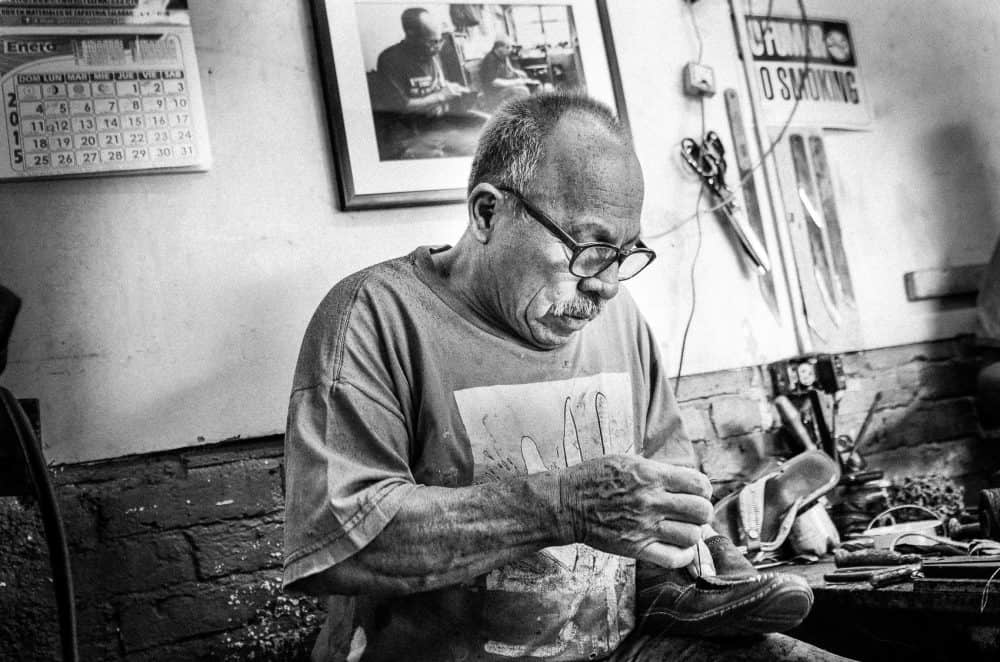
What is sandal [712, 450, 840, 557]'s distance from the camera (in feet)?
7.94

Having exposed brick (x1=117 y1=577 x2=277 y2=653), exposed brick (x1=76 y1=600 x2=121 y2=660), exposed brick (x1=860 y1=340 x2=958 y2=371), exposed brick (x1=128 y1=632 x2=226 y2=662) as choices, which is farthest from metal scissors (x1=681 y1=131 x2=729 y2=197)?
exposed brick (x1=76 y1=600 x2=121 y2=660)

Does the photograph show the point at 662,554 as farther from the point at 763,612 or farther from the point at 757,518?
the point at 757,518

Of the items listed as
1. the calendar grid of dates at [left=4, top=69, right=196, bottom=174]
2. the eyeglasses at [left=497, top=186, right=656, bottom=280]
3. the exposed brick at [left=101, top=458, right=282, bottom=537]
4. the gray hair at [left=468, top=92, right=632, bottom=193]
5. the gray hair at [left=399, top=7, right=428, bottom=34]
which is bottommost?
the exposed brick at [left=101, top=458, right=282, bottom=537]

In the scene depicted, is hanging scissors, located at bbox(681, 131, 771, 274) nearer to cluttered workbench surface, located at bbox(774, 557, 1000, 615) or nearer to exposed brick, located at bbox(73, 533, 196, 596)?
Result: cluttered workbench surface, located at bbox(774, 557, 1000, 615)

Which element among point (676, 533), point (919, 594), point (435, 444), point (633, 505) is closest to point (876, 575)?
point (919, 594)

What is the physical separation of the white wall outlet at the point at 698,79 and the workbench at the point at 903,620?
4.92 feet

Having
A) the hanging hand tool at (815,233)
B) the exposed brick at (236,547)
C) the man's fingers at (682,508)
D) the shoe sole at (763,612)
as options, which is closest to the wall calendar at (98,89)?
the exposed brick at (236,547)

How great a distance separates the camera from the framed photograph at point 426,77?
2410mm

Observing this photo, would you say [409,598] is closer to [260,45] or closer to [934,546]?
[934,546]

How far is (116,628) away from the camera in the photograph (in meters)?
2.03

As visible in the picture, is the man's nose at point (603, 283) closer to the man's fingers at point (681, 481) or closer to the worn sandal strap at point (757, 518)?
the man's fingers at point (681, 481)

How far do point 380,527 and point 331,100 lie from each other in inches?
52.2

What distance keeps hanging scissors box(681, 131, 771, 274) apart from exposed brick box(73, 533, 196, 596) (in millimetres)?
1870

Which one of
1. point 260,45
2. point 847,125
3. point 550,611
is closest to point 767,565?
point 550,611
